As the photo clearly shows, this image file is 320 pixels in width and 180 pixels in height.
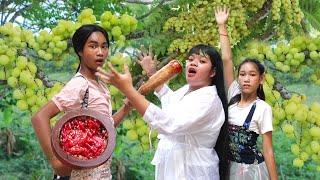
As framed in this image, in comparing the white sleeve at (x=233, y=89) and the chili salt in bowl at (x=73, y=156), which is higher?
the white sleeve at (x=233, y=89)

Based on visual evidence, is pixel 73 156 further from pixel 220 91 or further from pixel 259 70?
pixel 259 70

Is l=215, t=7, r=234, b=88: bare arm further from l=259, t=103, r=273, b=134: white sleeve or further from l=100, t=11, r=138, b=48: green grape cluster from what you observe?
l=100, t=11, r=138, b=48: green grape cluster

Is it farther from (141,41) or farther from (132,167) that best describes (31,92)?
(132,167)

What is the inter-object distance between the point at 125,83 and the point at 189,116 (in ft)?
0.83

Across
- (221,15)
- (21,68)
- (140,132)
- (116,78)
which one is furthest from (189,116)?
(21,68)

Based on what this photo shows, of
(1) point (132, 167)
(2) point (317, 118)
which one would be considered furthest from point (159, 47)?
(1) point (132, 167)

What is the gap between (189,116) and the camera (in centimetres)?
179

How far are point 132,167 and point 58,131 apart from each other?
3.48 meters

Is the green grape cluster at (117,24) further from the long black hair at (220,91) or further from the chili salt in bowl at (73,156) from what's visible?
the chili salt in bowl at (73,156)

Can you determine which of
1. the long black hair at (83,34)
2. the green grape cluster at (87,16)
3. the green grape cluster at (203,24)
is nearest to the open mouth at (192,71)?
the long black hair at (83,34)

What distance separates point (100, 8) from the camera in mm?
3414

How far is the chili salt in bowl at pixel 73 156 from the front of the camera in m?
1.56

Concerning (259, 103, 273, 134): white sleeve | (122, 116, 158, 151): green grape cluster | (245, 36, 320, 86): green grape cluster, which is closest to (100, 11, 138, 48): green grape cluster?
(122, 116, 158, 151): green grape cluster

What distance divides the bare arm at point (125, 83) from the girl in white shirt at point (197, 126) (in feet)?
0.31
